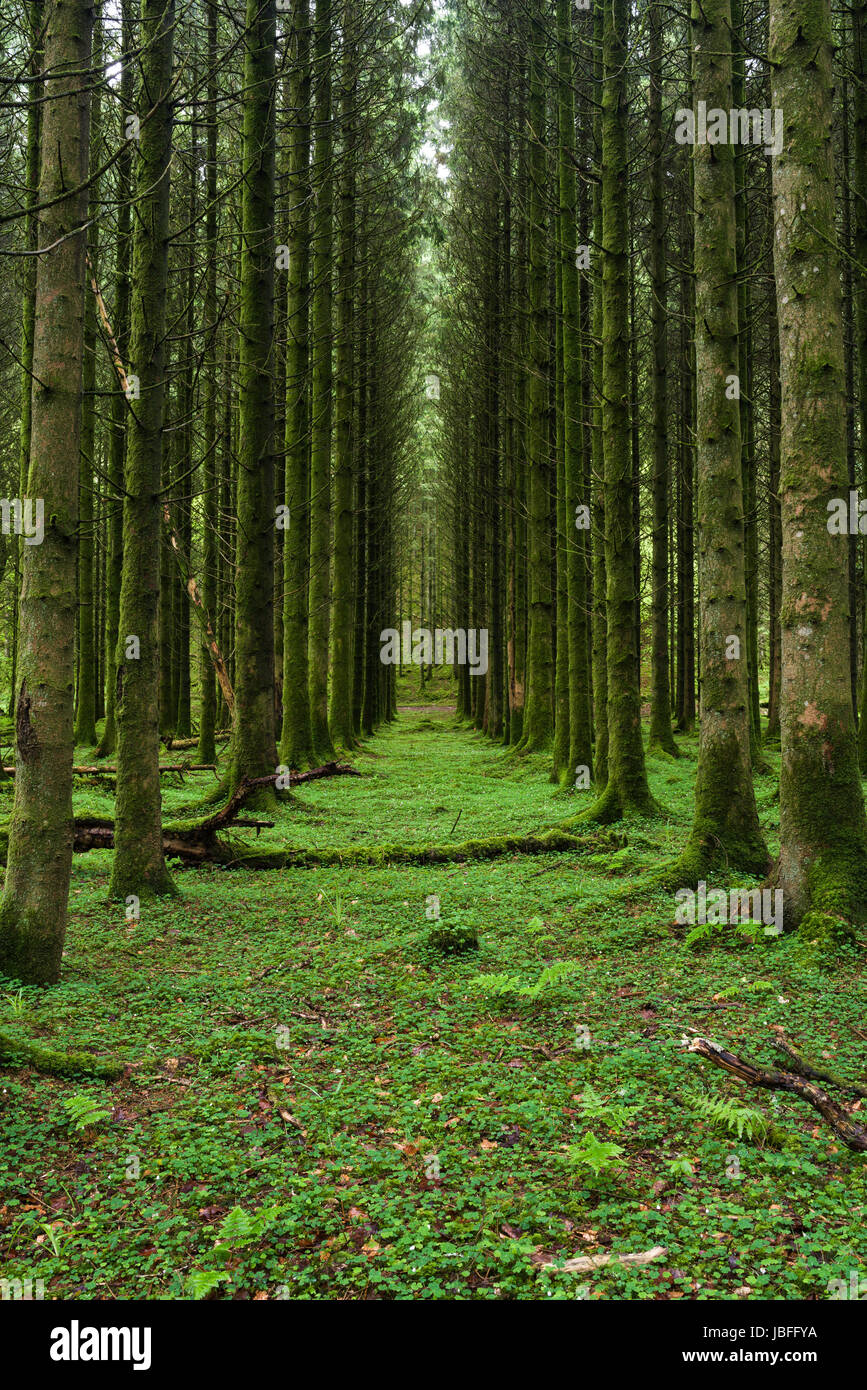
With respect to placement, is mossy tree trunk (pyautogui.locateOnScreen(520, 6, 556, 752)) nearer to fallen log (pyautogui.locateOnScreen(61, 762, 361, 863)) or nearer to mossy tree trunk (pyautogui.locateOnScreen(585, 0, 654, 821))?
mossy tree trunk (pyautogui.locateOnScreen(585, 0, 654, 821))

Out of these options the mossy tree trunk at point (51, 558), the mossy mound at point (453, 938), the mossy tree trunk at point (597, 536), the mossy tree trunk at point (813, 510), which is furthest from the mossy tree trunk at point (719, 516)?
the mossy tree trunk at point (51, 558)

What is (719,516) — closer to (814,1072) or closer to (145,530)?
(814,1072)

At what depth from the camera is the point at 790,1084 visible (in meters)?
3.56

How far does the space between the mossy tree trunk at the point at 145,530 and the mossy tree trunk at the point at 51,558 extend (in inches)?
64.4

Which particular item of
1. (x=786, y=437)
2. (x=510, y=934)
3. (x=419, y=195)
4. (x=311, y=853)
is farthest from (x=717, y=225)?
(x=419, y=195)

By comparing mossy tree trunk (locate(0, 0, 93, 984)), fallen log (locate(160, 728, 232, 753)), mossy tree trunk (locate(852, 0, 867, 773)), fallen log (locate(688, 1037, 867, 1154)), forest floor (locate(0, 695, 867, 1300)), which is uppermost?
mossy tree trunk (locate(852, 0, 867, 773))

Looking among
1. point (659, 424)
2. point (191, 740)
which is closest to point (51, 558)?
point (191, 740)

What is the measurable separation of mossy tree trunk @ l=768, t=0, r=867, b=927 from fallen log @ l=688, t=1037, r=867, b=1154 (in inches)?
69.5

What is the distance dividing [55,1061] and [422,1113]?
1.74 m

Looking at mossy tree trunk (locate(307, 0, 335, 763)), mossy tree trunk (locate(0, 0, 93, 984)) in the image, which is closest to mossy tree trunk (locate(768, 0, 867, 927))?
mossy tree trunk (locate(0, 0, 93, 984))

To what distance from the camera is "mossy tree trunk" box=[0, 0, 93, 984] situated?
15.6 feet

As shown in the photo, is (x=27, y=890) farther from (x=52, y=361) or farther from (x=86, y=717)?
(x=86, y=717)

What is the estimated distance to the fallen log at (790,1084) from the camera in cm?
317

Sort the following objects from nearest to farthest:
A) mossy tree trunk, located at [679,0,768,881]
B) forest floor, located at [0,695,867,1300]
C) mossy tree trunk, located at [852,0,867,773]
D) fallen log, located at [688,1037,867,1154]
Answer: forest floor, located at [0,695,867,1300] < fallen log, located at [688,1037,867,1154] < mossy tree trunk, located at [679,0,768,881] < mossy tree trunk, located at [852,0,867,773]
